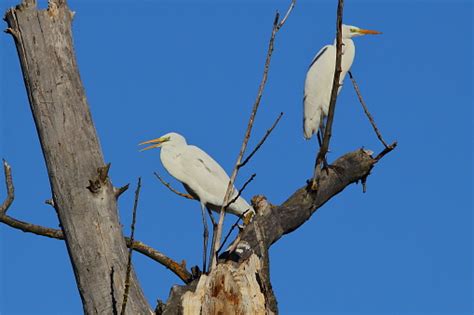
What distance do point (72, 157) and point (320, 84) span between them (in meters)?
5.04

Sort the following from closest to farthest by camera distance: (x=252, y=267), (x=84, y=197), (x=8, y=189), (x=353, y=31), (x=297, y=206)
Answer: (x=84, y=197) → (x=252, y=267) → (x=8, y=189) → (x=297, y=206) → (x=353, y=31)

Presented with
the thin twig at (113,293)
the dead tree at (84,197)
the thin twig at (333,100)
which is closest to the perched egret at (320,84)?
the thin twig at (333,100)

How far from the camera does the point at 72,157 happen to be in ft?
14.8

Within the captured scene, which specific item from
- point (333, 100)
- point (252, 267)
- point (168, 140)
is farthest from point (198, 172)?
point (252, 267)

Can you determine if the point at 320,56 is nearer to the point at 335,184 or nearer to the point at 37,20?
the point at 335,184

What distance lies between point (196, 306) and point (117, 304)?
65cm

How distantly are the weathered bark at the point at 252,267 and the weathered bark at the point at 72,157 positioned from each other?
1.60 ft

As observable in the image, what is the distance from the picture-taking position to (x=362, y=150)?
7.06 m

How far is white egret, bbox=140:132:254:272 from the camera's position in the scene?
29.0 feet

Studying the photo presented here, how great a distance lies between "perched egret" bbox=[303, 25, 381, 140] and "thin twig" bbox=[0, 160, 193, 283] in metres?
2.71

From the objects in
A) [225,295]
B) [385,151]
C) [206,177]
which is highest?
[206,177]

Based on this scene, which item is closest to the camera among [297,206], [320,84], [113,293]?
[113,293]

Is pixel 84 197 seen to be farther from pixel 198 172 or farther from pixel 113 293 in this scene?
pixel 198 172

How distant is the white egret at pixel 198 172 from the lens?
885 centimetres
